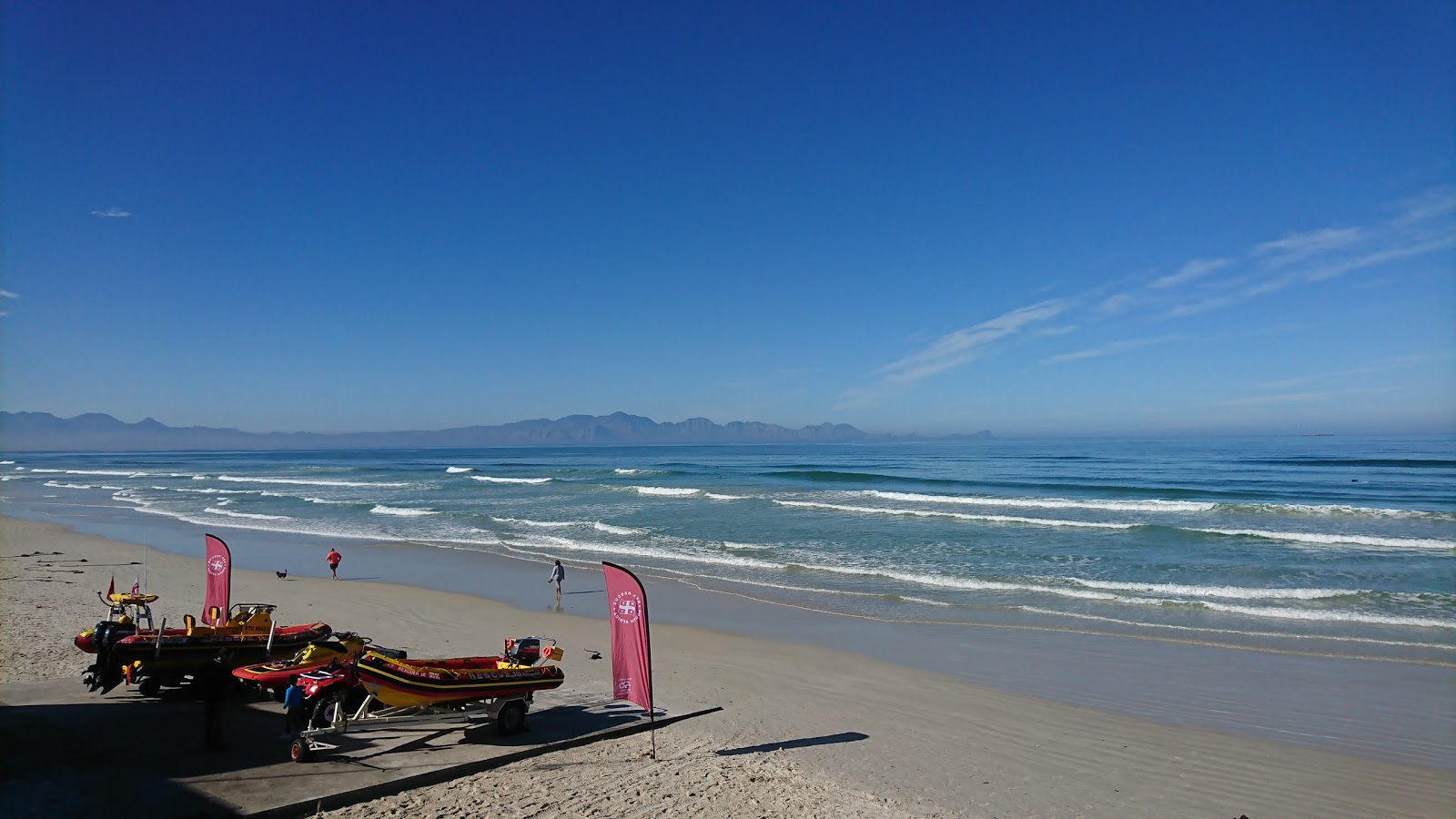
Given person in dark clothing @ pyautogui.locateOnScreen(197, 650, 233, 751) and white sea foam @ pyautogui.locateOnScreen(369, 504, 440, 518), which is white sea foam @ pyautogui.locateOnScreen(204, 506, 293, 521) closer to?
white sea foam @ pyautogui.locateOnScreen(369, 504, 440, 518)

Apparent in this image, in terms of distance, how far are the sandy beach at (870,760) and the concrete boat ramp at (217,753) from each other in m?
0.25

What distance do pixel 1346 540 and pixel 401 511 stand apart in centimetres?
3652

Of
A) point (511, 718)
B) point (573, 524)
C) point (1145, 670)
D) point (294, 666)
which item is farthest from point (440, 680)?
point (573, 524)

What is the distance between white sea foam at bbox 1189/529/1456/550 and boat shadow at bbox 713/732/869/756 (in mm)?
20819

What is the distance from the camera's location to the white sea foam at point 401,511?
1399 inches

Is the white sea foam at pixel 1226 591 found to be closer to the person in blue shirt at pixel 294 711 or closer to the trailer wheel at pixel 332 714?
the trailer wheel at pixel 332 714

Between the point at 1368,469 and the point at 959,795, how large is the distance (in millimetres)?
54585

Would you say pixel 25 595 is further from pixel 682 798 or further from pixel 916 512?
pixel 916 512

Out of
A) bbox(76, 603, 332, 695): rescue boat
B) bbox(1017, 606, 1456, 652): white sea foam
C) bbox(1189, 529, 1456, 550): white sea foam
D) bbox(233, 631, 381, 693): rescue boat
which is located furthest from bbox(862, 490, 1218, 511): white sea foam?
bbox(76, 603, 332, 695): rescue boat

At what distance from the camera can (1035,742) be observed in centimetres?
883

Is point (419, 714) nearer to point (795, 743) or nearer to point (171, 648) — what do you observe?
point (171, 648)

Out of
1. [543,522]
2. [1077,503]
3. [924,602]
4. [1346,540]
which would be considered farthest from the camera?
[1077,503]

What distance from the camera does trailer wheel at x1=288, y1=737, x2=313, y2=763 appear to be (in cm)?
734

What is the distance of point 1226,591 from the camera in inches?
678
